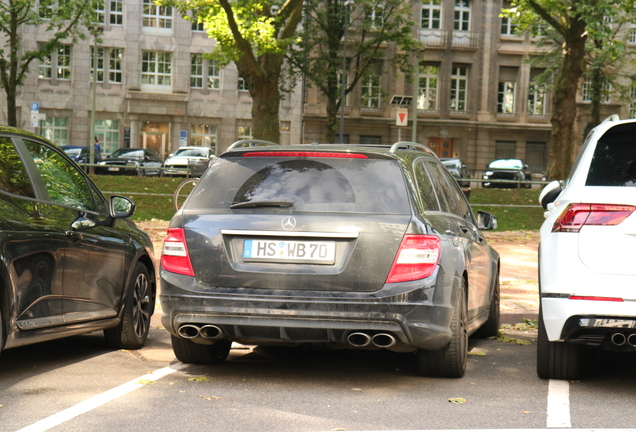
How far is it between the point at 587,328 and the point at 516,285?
23.5 feet

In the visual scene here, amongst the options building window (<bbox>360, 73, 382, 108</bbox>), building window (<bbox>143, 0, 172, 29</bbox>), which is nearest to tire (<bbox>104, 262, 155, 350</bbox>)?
building window (<bbox>360, 73, 382, 108</bbox>)

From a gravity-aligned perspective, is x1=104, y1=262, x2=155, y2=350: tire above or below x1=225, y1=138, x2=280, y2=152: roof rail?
below

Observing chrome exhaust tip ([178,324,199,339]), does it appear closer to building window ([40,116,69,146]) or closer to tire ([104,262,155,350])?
tire ([104,262,155,350])

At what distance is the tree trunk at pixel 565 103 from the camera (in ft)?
92.0

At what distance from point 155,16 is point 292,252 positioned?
51.5 m

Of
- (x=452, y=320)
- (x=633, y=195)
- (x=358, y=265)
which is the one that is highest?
(x=633, y=195)

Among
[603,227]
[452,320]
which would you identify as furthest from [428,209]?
[603,227]

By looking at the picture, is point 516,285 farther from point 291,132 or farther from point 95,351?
point 291,132

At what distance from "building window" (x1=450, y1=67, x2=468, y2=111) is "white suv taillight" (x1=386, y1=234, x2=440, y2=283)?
53363 mm

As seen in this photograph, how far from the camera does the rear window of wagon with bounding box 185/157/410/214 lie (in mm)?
5668

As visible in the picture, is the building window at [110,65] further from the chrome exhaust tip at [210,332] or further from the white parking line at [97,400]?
the chrome exhaust tip at [210,332]

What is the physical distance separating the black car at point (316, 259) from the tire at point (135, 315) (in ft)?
3.60

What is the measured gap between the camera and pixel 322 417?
4891 millimetres

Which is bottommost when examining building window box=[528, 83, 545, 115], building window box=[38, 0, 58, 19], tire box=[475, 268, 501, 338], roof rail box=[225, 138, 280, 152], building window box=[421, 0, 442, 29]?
tire box=[475, 268, 501, 338]
